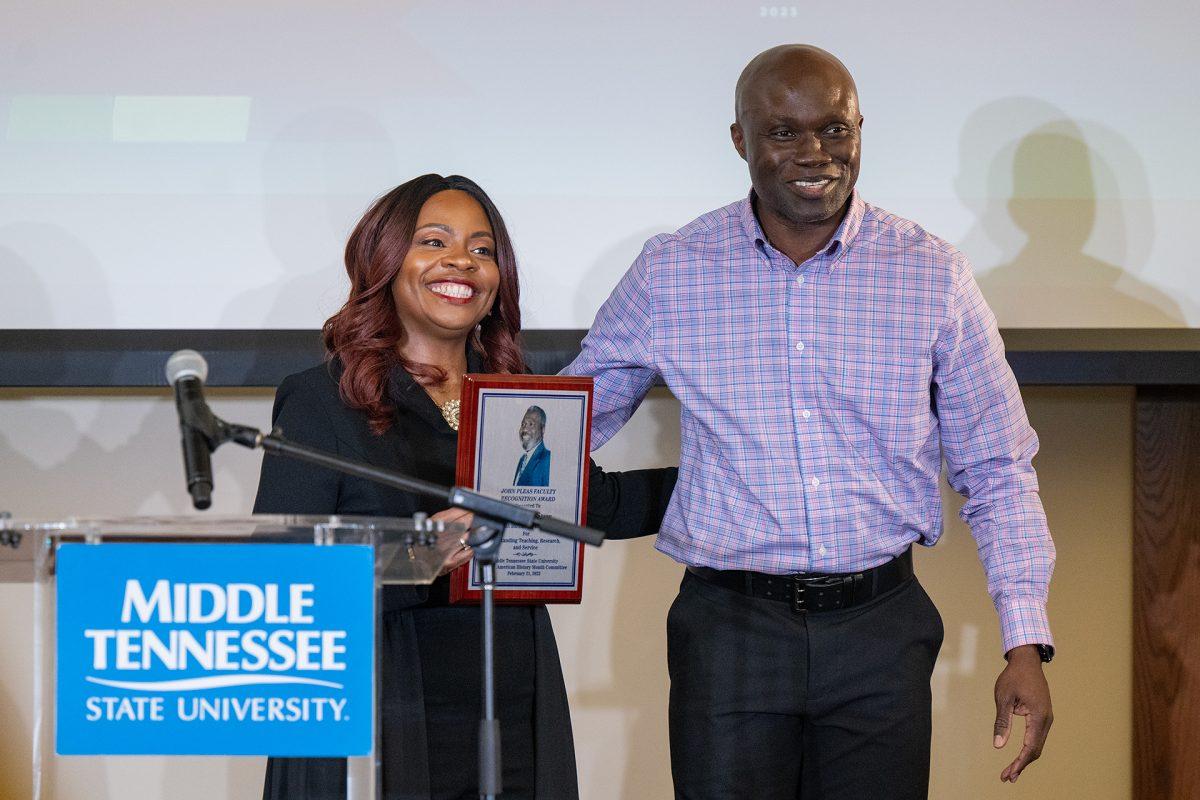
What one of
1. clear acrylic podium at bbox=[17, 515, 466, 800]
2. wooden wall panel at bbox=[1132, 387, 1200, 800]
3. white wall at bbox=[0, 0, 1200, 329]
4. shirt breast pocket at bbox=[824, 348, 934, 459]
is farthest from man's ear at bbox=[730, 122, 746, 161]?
wooden wall panel at bbox=[1132, 387, 1200, 800]

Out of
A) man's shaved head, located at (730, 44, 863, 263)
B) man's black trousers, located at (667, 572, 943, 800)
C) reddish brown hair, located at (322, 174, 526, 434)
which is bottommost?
man's black trousers, located at (667, 572, 943, 800)

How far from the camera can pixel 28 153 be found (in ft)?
9.93

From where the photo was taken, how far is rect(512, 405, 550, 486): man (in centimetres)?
205

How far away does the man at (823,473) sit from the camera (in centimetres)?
211

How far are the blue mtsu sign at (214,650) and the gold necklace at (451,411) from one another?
30.5 inches

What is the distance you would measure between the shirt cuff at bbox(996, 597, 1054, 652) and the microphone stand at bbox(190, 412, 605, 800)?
0.91m

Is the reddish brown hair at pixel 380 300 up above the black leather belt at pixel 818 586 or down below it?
above

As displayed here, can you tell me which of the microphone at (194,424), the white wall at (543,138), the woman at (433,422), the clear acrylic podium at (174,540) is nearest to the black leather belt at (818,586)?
the woman at (433,422)

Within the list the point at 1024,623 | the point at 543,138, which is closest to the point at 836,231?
the point at 1024,623

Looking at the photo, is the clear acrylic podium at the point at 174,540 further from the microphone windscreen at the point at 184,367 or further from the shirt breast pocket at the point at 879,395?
the shirt breast pocket at the point at 879,395

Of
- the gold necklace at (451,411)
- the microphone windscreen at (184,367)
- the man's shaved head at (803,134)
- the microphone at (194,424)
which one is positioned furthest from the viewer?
the gold necklace at (451,411)

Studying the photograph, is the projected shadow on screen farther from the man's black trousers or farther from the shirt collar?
the man's black trousers

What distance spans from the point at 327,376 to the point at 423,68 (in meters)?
1.16

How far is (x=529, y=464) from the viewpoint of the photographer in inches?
81.3
